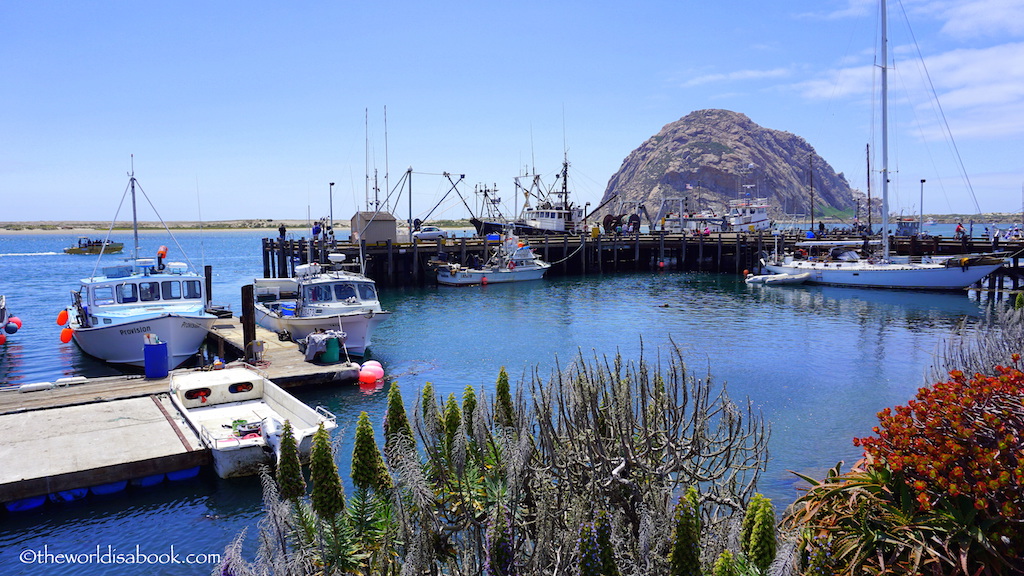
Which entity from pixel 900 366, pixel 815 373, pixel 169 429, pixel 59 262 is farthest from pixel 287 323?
pixel 59 262

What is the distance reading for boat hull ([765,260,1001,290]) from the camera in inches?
1646

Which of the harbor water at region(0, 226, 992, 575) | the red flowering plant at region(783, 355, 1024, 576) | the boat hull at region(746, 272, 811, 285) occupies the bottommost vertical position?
the harbor water at region(0, 226, 992, 575)

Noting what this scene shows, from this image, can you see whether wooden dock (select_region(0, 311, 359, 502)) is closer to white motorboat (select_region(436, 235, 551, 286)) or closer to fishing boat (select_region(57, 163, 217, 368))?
fishing boat (select_region(57, 163, 217, 368))

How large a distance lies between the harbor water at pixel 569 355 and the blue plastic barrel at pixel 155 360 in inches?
141

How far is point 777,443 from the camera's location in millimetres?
15297

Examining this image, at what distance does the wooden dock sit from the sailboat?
39038 millimetres

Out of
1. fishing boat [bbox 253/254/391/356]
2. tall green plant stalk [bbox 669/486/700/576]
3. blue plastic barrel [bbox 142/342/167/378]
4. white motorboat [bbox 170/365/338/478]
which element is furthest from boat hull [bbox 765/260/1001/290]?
tall green plant stalk [bbox 669/486/700/576]

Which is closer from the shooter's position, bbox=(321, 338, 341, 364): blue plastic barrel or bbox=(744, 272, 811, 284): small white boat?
bbox=(321, 338, 341, 364): blue plastic barrel

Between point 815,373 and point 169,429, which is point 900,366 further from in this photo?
point 169,429

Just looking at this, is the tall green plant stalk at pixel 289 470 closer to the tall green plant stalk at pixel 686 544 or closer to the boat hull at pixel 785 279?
the tall green plant stalk at pixel 686 544

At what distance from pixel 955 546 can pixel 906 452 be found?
61 cm

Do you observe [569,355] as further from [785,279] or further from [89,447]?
[785,279]

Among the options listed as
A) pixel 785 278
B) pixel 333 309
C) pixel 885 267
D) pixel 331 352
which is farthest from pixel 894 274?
pixel 331 352

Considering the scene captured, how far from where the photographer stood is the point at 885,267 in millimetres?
44719
